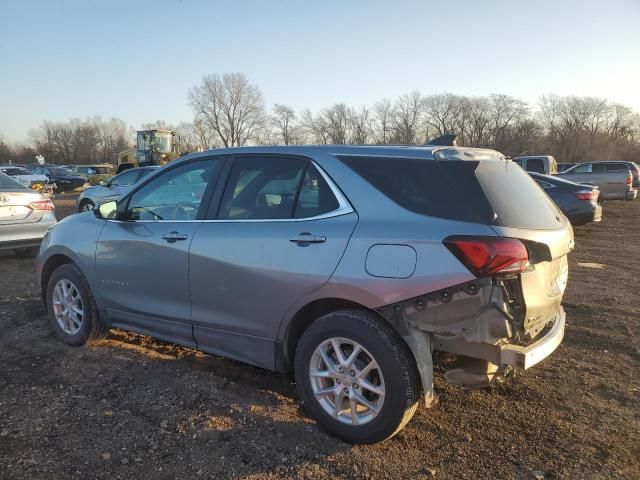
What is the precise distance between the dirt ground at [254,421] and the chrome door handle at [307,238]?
1177 mm

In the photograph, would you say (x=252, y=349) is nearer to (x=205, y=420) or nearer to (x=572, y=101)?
(x=205, y=420)

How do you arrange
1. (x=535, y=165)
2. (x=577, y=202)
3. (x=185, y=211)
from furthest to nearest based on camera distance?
(x=535, y=165) → (x=577, y=202) → (x=185, y=211)

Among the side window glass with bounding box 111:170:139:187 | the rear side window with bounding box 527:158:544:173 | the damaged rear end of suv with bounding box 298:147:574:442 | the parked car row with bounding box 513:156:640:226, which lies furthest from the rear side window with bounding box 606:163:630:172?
the damaged rear end of suv with bounding box 298:147:574:442

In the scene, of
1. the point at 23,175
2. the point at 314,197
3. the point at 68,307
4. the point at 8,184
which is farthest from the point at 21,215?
the point at 23,175

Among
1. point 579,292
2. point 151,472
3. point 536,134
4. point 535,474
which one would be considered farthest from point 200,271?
point 536,134

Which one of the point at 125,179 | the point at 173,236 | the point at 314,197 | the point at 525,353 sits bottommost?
the point at 525,353

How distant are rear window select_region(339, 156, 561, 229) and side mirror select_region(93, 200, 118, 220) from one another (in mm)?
2226

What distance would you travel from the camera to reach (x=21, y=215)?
7738mm

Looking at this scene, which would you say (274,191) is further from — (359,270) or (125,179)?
(125,179)

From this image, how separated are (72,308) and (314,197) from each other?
106 inches

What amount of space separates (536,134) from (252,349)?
83065 mm

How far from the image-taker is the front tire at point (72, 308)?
424 centimetres

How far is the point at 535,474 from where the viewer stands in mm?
2621

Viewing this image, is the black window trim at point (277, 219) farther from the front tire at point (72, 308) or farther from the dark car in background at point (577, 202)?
the dark car in background at point (577, 202)
